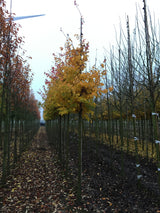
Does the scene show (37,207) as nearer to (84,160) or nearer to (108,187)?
(108,187)

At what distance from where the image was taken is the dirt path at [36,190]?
4.27 meters

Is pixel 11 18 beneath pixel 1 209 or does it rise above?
above

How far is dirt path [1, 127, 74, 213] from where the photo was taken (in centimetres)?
427

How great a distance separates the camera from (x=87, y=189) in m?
5.17

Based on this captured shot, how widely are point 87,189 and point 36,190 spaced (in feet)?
5.61

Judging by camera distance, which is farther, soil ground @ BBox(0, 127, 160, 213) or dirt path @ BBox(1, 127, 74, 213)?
dirt path @ BBox(1, 127, 74, 213)

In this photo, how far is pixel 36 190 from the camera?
5.30m

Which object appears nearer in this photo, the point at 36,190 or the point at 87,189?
the point at 87,189

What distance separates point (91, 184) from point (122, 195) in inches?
47.4

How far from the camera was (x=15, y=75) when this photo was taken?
6.21 meters

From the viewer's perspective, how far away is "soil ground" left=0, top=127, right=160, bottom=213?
4.17 m

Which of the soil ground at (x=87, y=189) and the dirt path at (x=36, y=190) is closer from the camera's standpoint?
the soil ground at (x=87, y=189)

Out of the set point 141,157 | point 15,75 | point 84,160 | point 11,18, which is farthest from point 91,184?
point 11,18

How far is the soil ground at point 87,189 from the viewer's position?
417 centimetres
